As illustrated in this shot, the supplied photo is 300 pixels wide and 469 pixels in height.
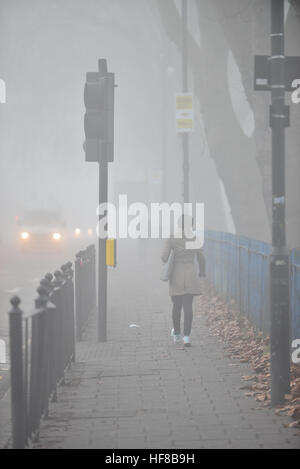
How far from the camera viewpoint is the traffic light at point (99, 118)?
1230 cm

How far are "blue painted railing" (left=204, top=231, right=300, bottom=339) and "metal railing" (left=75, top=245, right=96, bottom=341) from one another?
2.46m

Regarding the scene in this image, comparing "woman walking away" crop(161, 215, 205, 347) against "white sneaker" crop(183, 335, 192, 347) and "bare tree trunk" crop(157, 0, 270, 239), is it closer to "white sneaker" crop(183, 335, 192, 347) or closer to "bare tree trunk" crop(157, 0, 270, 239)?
"white sneaker" crop(183, 335, 192, 347)

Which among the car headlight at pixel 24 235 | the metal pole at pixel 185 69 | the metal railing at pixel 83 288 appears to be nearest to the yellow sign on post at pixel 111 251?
the metal railing at pixel 83 288

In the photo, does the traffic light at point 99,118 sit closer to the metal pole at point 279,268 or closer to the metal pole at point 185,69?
the metal pole at point 279,268

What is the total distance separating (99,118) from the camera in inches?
485

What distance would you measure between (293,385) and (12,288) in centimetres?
1352

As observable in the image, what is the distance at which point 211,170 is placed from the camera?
35562 millimetres

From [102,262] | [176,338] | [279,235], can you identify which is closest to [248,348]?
[176,338]

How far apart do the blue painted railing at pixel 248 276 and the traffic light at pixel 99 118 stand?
2544mm

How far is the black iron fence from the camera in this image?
6.10m

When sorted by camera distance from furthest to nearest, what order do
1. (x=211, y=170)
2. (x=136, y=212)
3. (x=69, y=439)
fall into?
(x=136, y=212)
(x=211, y=170)
(x=69, y=439)

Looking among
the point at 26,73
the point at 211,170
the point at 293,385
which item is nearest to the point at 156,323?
the point at 293,385
